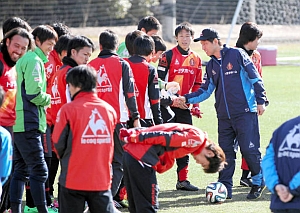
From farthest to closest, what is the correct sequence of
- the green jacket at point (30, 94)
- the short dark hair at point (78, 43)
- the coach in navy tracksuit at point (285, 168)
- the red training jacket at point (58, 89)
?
1. the red training jacket at point (58, 89)
2. the short dark hair at point (78, 43)
3. the green jacket at point (30, 94)
4. the coach in navy tracksuit at point (285, 168)

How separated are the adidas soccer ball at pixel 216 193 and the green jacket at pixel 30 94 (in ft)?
6.78

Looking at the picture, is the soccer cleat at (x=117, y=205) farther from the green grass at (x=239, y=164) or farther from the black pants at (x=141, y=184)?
the black pants at (x=141, y=184)

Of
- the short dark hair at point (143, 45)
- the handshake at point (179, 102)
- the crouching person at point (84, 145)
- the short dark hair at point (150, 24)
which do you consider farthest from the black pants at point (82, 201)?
the short dark hair at point (150, 24)

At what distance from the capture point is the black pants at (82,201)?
5.56 metres

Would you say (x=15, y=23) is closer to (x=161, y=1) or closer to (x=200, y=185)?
(x=200, y=185)

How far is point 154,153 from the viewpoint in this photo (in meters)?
5.89

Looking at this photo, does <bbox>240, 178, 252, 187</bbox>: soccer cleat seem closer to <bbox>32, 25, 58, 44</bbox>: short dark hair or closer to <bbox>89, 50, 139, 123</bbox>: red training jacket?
<bbox>89, 50, 139, 123</bbox>: red training jacket

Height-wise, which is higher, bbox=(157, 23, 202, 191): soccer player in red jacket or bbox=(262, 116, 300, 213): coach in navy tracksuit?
bbox=(157, 23, 202, 191): soccer player in red jacket

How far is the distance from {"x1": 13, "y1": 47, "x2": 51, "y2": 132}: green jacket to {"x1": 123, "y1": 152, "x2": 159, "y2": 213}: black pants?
126 cm

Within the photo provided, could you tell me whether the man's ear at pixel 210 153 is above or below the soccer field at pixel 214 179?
above

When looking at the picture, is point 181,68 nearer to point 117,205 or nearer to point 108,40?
point 108,40

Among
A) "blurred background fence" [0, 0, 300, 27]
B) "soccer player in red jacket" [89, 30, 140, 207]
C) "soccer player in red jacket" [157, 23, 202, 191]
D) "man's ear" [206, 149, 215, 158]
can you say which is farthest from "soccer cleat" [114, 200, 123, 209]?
"blurred background fence" [0, 0, 300, 27]

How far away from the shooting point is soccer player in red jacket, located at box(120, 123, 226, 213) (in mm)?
5742

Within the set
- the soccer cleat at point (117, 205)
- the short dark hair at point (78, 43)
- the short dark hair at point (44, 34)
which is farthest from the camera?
the soccer cleat at point (117, 205)
